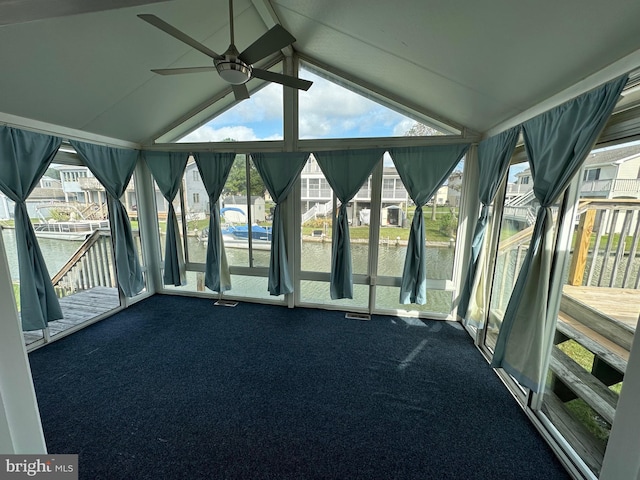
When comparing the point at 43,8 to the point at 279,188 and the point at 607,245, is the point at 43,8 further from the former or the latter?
the point at 607,245

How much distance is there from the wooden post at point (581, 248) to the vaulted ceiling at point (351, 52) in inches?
32.0

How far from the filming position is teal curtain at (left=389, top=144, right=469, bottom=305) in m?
2.81

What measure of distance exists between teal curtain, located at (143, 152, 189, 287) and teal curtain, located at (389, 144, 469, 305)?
2.68m

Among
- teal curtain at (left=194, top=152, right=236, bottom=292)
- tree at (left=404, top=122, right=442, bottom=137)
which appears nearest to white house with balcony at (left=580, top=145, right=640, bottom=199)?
tree at (left=404, top=122, right=442, bottom=137)

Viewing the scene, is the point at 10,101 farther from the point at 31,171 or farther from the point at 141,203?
the point at 141,203

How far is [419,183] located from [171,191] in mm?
3091

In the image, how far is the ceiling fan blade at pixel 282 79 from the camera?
168 cm

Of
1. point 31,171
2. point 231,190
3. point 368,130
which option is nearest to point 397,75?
point 368,130

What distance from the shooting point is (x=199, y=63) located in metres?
2.59

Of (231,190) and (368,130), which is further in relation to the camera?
(231,190)

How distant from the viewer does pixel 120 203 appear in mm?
3189

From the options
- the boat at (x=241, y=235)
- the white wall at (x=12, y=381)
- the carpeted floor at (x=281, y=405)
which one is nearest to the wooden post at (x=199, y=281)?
the boat at (x=241, y=235)

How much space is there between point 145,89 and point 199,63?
60 centimetres

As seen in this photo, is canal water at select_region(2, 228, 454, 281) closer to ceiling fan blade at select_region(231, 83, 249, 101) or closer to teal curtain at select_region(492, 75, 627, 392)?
teal curtain at select_region(492, 75, 627, 392)
